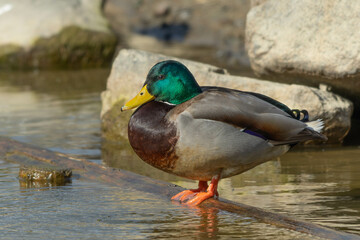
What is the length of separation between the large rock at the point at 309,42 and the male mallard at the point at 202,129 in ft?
6.04

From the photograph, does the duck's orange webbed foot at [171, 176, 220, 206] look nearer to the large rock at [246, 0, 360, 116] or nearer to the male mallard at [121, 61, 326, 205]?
the male mallard at [121, 61, 326, 205]

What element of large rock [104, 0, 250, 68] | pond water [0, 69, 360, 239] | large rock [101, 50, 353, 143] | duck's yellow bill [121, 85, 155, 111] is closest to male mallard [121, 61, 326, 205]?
duck's yellow bill [121, 85, 155, 111]

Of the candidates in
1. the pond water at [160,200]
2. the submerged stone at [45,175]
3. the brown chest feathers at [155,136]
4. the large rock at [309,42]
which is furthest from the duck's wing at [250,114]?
the large rock at [309,42]

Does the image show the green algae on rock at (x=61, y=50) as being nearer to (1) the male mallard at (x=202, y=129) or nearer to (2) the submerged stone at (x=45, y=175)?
(2) the submerged stone at (x=45, y=175)

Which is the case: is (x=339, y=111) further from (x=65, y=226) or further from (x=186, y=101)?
(x=65, y=226)

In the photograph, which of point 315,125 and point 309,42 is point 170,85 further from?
point 309,42

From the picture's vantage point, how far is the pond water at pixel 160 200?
4129 millimetres

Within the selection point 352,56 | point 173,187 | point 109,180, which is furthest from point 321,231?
point 352,56

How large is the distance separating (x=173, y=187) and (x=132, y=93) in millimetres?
2419

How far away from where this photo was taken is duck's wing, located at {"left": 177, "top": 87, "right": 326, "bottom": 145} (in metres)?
4.24

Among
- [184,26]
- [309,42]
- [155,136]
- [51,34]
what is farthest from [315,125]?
[184,26]

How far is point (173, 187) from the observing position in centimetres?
474

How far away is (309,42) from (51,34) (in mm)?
7084

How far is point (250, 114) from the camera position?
4293mm
